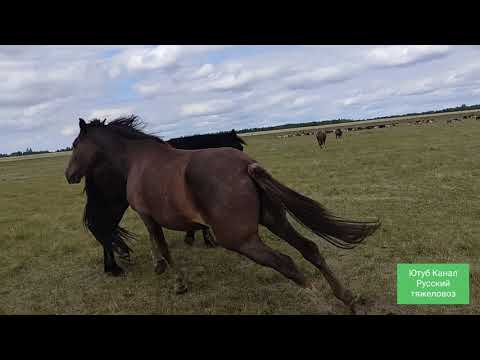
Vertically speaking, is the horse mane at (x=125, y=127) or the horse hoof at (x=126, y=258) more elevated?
the horse mane at (x=125, y=127)

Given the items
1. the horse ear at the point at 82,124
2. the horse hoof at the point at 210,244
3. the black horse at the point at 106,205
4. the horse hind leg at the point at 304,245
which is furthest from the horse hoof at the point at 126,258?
the horse hind leg at the point at 304,245

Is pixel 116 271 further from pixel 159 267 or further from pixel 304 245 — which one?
pixel 304 245

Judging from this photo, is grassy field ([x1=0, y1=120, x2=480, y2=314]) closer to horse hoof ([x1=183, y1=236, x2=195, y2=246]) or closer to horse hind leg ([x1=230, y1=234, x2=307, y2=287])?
horse hoof ([x1=183, y1=236, x2=195, y2=246])

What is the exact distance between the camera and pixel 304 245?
153 inches

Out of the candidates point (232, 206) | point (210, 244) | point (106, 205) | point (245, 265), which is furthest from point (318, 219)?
point (106, 205)

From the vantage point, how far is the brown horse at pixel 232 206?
3531 mm

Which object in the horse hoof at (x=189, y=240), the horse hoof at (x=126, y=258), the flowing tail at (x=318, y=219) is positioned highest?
the flowing tail at (x=318, y=219)

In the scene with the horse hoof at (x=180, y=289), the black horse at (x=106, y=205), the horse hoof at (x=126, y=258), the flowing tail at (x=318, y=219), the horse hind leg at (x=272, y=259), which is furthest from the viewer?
the horse hoof at (x=126, y=258)

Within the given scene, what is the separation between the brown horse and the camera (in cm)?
353

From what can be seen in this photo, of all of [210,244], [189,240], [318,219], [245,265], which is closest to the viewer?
[318,219]

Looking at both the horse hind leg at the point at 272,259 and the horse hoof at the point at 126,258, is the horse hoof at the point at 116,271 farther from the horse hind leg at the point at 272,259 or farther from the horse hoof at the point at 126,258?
the horse hind leg at the point at 272,259

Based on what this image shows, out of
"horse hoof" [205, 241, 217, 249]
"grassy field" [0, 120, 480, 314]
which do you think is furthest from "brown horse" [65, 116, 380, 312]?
"horse hoof" [205, 241, 217, 249]

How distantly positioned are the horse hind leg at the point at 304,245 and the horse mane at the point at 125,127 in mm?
2069

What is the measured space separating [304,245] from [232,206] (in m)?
0.99
